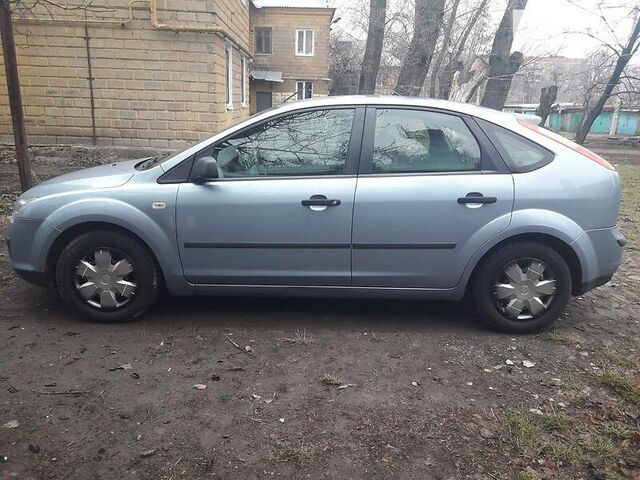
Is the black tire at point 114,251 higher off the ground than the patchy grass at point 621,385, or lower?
higher

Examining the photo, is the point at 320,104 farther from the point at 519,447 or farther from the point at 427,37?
the point at 427,37

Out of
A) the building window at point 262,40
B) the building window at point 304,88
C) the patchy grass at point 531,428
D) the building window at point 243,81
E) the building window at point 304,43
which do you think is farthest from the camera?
the building window at point 304,88

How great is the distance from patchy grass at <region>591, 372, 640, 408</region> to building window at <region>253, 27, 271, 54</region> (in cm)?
3053

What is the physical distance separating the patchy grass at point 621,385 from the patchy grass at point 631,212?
3644 mm

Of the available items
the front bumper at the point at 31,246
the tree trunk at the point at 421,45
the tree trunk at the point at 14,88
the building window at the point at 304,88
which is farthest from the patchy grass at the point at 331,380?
the building window at the point at 304,88

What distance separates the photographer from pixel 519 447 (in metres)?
2.50

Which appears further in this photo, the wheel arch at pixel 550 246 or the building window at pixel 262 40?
the building window at pixel 262 40

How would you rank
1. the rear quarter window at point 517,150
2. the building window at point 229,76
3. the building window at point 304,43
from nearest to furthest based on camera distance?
the rear quarter window at point 517,150 → the building window at point 229,76 → the building window at point 304,43

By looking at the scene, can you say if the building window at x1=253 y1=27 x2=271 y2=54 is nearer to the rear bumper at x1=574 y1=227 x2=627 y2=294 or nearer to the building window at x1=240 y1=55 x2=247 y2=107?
the building window at x1=240 y1=55 x2=247 y2=107

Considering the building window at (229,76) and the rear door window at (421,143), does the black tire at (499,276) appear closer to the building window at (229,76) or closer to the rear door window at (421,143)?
the rear door window at (421,143)

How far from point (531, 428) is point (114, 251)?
2912 millimetres

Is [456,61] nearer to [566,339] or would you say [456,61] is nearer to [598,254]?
[598,254]

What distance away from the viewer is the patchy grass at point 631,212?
6547 millimetres

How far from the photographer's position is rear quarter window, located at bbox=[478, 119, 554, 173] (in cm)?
359
